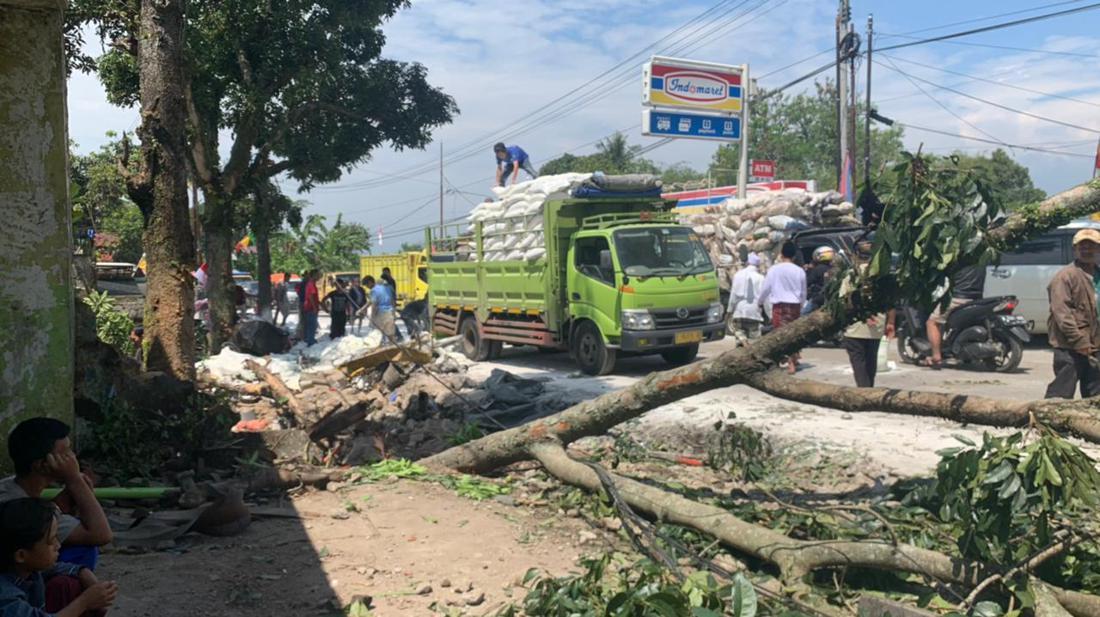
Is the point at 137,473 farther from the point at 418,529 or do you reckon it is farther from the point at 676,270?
the point at 676,270

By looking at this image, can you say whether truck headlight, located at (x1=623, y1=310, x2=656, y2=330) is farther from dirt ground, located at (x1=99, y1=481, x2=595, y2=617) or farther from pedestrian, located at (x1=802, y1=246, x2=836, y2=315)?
dirt ground, located at (x1=99, y1=481, x2=595, y2=617)

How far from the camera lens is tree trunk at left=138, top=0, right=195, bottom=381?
8875mm

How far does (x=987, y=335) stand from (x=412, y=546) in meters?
9.12

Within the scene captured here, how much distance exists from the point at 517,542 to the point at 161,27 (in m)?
7.13

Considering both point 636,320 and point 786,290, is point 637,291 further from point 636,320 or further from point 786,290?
point 786,290

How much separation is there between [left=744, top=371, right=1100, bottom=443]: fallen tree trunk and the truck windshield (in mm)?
6387

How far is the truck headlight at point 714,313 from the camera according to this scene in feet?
40.1

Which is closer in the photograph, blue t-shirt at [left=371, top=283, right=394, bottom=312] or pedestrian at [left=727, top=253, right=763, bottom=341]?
pedestrian at [left=727, top=253, right=763, bottom=341]

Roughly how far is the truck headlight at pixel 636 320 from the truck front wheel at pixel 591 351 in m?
0.59

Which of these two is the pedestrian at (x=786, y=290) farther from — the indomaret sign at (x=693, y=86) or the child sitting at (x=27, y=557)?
the indomaret sign at (x=693, y=86)

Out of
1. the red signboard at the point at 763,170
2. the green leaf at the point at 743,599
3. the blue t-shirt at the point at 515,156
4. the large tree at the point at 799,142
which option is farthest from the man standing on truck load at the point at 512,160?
the large tree at the point at 799,142

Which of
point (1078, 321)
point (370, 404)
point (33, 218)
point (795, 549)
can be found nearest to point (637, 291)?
point (370, 404)

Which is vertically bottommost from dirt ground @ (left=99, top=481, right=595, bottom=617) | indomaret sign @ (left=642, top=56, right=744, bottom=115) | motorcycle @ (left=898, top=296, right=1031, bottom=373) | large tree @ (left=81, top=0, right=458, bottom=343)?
dirt ground @ (left=99, top=481, right=595, bottom=617)

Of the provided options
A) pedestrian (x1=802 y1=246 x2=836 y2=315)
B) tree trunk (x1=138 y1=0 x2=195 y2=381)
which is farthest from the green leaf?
pedestrian (x1=802 y1=246 x2=836 y2=315)
